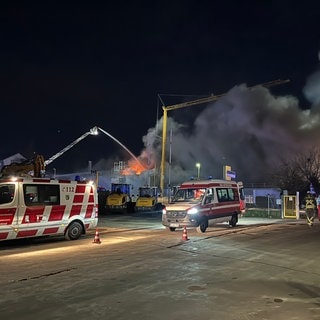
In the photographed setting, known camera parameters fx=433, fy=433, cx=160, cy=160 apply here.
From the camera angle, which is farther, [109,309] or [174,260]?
[174,260]

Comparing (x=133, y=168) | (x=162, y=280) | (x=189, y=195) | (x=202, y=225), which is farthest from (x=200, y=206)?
(x=133, y=168)

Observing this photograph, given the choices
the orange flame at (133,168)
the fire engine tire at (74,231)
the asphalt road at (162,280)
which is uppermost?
the orange flame at (133,168)

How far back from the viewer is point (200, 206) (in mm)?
18891

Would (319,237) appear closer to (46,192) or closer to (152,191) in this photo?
(46,192)

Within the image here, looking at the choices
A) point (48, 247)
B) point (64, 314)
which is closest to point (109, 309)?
point (64, 314)

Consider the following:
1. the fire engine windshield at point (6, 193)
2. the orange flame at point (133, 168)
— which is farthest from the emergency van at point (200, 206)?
the orange flame at point (133, 168)

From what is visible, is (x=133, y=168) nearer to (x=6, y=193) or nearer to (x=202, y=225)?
(x=202, y=225)

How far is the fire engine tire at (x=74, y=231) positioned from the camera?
16516 millimetres

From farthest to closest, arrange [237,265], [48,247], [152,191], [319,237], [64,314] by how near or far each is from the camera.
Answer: [152,191] < [319,237] < [48,247] < [237,265] < [64,314]

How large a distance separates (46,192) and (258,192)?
57482mm

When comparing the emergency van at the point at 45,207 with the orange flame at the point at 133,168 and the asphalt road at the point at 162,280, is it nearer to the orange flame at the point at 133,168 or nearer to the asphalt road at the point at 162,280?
the asphalt road at the point at 162,280

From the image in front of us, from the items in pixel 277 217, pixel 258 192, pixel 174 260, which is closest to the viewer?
pixel 174 260

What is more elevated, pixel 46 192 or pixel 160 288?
pixel 46 192

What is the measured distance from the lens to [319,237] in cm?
1720
